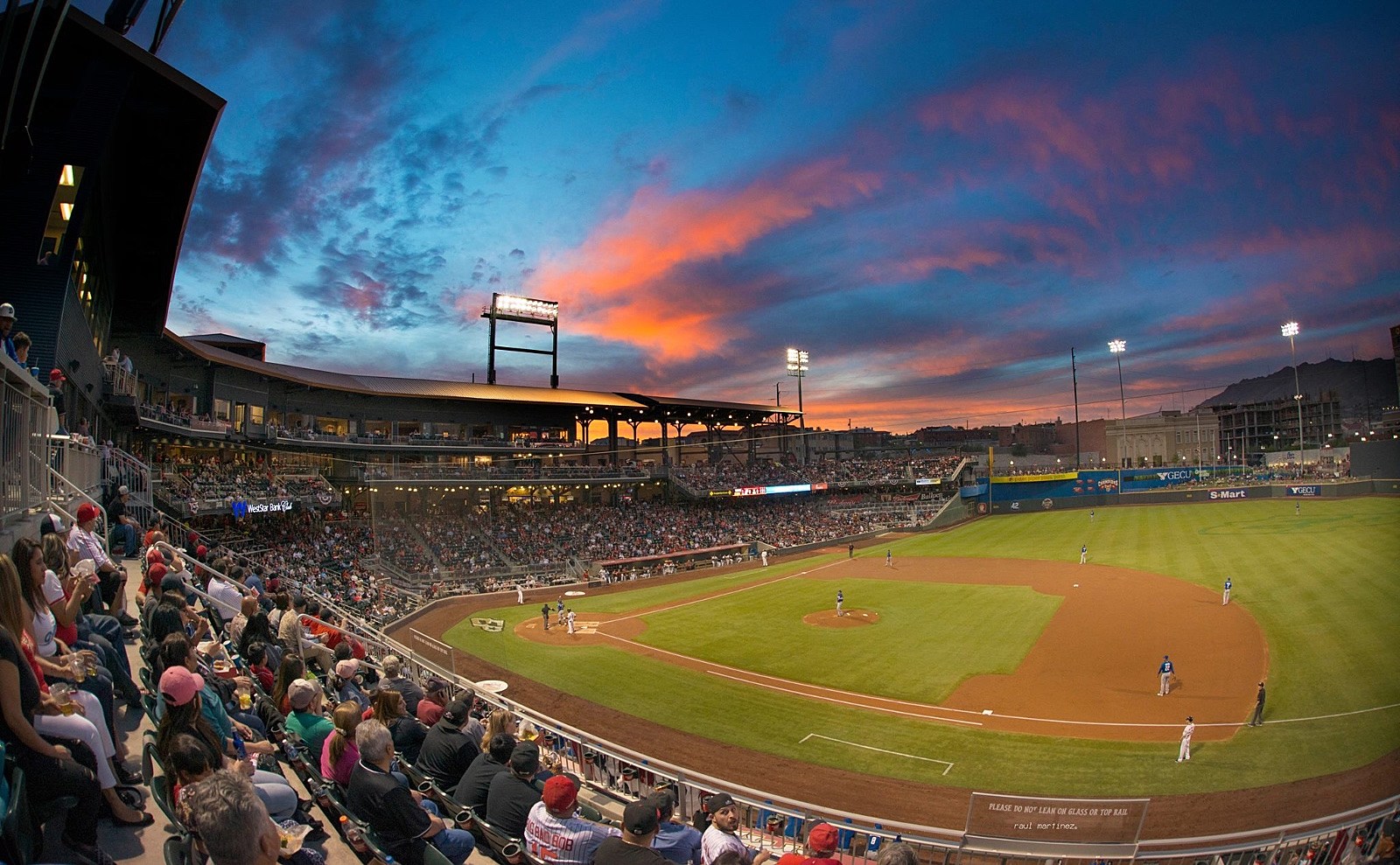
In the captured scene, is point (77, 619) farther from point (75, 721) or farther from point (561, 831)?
point (561, 831)

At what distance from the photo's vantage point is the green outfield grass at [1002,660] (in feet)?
49.8

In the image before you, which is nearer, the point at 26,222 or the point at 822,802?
the point at 822,802

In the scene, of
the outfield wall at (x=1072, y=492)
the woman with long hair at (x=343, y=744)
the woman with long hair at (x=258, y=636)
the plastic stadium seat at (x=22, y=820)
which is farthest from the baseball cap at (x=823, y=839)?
the outfield wall at (x=1072, y=492)

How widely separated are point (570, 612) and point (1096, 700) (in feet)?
64.4

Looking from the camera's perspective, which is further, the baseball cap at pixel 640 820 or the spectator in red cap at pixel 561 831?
the spectator in red cap at pixel 561 831

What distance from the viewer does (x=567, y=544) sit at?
151ft

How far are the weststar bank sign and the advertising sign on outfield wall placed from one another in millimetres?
63854

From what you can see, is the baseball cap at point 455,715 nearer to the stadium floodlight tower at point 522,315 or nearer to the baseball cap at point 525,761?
the baseball cap at point 525,761

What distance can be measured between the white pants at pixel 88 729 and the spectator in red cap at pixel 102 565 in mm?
3947

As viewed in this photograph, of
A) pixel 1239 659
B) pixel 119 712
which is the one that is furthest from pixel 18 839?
pixel 1239 659

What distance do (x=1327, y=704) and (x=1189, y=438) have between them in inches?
3159

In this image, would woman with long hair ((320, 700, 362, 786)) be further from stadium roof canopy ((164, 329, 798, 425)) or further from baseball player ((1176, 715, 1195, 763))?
stadium roof canopy ((164, 329, 798, 425))

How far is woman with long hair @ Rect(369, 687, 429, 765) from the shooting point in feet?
20.7

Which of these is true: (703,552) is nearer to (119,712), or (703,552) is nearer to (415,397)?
(415,397)
